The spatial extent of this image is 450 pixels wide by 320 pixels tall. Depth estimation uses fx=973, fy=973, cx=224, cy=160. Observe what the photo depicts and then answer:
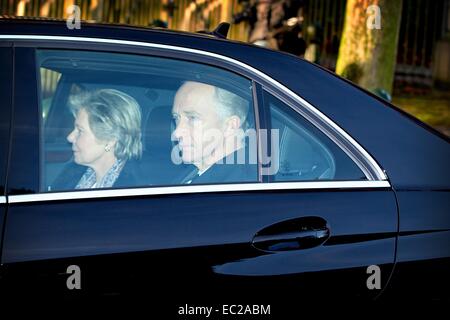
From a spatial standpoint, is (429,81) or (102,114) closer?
(102,114)

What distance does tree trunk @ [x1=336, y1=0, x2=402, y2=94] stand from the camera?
8953 millimetres

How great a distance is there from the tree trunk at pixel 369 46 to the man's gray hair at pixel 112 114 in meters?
6.02

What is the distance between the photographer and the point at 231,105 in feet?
10.3

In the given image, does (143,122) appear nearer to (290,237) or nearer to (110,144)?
(110,144)

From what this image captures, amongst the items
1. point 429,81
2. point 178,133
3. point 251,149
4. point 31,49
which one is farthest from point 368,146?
Result: point 429,81

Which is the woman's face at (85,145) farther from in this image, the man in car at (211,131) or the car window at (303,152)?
the car window at (303,152)

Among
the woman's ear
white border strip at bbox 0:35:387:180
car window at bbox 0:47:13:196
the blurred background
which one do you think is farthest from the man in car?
the blurred background

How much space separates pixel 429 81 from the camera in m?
15.5

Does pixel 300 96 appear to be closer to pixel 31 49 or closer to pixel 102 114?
pixel 102 114

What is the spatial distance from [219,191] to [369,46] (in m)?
6.39

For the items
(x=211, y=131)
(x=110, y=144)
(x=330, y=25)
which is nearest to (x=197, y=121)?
(x=211, y=131)

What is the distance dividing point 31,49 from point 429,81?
13.1 metres
